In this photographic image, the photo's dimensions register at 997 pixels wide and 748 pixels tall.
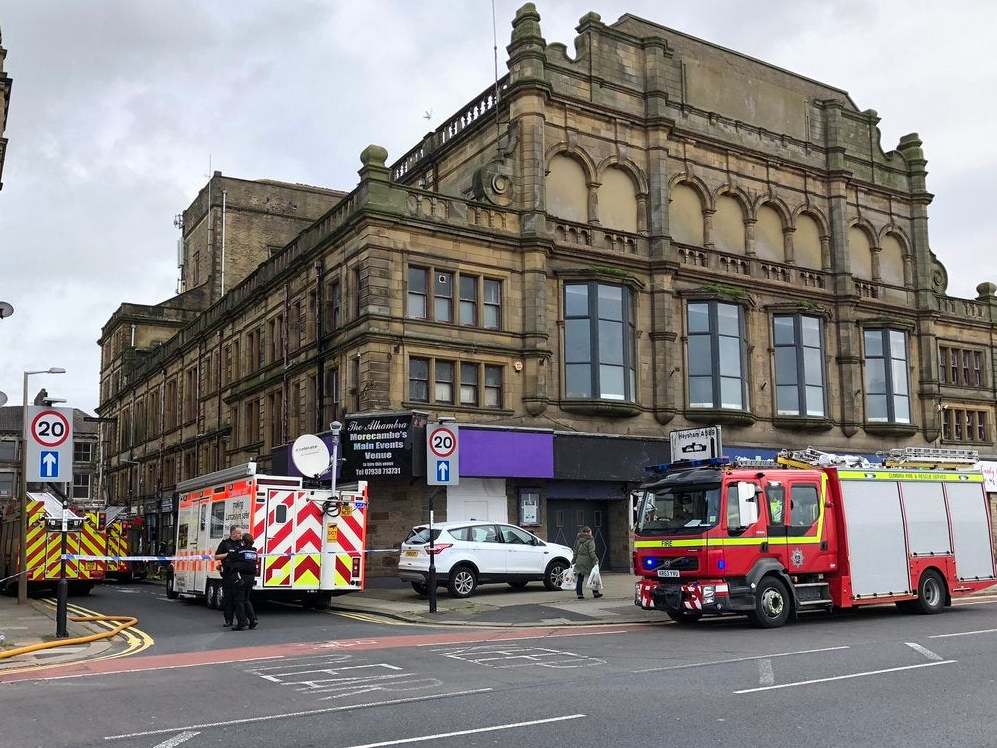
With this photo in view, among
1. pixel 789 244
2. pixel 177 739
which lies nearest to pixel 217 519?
pixel 177 739

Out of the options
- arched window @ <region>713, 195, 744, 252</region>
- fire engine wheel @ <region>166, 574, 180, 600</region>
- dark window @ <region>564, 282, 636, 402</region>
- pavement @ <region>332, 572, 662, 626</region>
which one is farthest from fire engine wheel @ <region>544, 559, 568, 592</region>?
arched window @ <region>713, 195, 744, 252</region>

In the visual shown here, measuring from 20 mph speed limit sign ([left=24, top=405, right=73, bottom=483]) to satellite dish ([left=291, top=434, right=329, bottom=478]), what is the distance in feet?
15.6

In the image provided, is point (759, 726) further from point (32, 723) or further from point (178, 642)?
point (178, 642)

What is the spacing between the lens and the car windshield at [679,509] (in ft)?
55.5

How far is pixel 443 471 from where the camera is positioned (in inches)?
806

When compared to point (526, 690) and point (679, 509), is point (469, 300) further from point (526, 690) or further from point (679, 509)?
point (526, 690)

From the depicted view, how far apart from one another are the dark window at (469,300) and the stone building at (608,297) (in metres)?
0.08

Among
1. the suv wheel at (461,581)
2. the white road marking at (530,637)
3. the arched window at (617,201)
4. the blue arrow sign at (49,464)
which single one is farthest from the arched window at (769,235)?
the blue arrow sign at (49,464)

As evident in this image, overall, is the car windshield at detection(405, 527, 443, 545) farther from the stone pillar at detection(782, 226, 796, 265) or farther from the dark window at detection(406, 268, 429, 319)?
the stone pillar at detection(782, 226, 796, 265)

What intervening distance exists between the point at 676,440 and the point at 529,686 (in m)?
13.3

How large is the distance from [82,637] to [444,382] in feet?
46.9

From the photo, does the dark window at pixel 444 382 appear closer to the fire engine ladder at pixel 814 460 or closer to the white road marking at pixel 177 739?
the fire engine ladder at pixel 814 460

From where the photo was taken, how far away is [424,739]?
26.5 feet

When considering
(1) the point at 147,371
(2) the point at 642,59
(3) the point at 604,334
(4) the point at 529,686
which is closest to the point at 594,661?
(4) the point at 529,686
